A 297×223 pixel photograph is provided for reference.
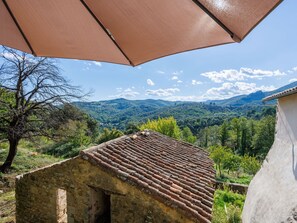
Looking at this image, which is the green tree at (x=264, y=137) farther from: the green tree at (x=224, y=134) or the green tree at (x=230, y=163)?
the green tree at (x=230, y=163)

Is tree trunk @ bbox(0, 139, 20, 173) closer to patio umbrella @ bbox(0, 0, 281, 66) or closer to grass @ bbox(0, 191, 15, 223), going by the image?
grass @ bbox(0, 191, 15, 223)

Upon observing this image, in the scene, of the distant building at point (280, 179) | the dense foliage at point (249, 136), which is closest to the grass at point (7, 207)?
the distant building at point (280, 179)

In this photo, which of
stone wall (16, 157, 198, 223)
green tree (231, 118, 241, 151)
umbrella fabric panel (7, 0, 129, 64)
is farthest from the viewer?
green tree (231, 118, 241, 151)

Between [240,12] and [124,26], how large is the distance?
0.63 meters

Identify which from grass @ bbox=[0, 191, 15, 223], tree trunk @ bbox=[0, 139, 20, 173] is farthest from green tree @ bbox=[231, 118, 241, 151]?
grass @ bbox=[0, 191, 15, 223]

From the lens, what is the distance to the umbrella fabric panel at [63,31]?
4.68 feet

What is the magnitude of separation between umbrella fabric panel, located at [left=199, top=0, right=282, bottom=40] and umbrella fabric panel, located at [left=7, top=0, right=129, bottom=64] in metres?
0.70

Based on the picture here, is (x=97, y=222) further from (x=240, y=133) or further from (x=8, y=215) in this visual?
(x=240, y=133)

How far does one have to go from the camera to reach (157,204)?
6.08 m

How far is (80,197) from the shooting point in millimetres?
7203

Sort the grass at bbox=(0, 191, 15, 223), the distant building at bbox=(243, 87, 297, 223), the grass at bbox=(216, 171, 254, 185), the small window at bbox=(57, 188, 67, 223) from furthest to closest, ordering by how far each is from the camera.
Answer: the grass at bbox=(216, 171, 254, 185), the grass at bbox=(0, 191, 15, 223), the small window at bbox=(57, 188, 67, 223), the distant building at bbox=(243, 87, 297, 223)

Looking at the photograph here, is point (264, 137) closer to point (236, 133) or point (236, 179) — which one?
point (236, 133)

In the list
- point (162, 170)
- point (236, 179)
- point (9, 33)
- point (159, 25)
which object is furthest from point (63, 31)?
point (236, 179)

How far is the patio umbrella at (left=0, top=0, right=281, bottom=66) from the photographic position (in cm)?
117
